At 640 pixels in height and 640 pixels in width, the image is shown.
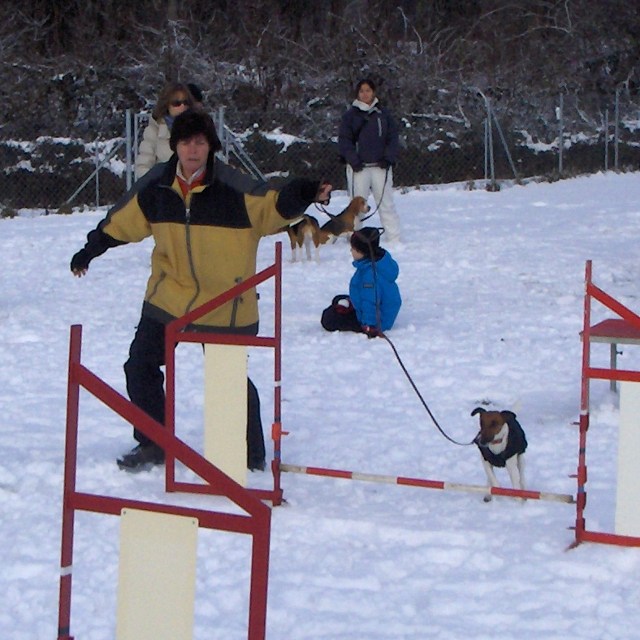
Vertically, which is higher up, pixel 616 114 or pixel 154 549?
pixel 616 114

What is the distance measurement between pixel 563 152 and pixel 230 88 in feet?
21.7

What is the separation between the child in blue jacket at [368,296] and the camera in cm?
752

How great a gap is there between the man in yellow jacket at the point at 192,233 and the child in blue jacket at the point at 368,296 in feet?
9.37

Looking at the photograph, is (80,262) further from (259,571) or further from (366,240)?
(366,240)

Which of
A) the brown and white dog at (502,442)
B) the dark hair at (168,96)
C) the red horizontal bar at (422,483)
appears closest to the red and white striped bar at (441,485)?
the red horizontal bar at (422,483)

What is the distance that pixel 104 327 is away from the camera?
8.14 meters

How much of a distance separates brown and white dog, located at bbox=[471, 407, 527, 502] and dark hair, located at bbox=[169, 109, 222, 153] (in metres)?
1.41

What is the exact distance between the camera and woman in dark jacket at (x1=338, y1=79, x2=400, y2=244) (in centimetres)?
1094

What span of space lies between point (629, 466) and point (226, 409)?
1.46 m

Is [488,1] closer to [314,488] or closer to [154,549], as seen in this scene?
[314,488]

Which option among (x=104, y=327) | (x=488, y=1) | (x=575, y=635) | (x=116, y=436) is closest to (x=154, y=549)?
(x=575, y=635)

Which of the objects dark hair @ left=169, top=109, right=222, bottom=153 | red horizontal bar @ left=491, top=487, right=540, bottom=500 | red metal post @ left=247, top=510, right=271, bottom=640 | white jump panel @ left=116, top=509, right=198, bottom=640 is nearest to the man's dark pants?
dark hair @ left=169, top=109, right=222, bottom=153

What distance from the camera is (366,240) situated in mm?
7426

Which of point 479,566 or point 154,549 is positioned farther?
point 479,566
